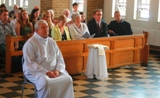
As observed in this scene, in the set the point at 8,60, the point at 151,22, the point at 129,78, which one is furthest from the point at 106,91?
the point at 151,22

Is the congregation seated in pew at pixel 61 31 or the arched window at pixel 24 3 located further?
the arched window at pixel 24 3

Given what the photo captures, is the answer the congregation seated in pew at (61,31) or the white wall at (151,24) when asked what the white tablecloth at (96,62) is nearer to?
the congregation seated in pew at (61,31)

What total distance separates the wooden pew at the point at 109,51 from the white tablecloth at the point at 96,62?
32 centimetres

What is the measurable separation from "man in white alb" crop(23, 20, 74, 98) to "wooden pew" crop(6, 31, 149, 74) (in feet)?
6.12

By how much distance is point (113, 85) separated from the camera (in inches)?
260

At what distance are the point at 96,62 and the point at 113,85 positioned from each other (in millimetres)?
661

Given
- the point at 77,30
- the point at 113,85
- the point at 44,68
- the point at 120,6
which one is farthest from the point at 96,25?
the point at 120,6

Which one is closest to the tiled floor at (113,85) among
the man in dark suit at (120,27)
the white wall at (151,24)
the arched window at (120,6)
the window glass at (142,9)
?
the man in dark suit at (120,27)

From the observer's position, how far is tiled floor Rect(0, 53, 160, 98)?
593 cm

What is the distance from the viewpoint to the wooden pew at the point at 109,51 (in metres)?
7.03

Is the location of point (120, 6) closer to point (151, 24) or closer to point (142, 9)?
point (142, 9)

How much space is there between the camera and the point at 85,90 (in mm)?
6184

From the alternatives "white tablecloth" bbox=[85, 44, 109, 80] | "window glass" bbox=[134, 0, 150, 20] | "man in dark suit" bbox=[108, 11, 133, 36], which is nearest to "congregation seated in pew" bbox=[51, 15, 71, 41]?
"white tablecloth" bbox=[85, 44, 109, 80]

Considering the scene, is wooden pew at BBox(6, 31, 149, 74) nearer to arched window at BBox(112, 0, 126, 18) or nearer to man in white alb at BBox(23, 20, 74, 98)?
man in white alb at BBox(23, 20, 74, 98)
